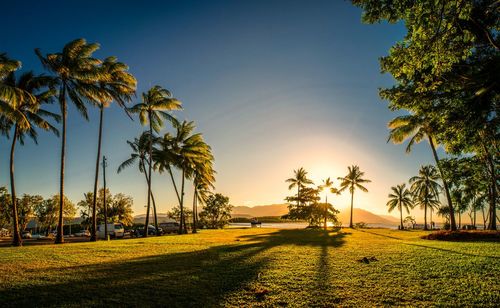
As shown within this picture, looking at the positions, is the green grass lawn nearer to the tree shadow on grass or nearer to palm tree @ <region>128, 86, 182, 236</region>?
the tree shadow on grass

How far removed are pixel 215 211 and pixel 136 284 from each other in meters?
59.0

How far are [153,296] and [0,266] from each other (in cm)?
790

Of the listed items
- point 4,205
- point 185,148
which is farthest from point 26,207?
point 185,148

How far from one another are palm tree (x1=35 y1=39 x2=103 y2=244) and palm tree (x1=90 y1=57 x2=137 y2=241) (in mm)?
889

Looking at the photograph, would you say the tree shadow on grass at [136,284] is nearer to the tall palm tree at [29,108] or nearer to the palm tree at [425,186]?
the tall palm tree at [29,108]

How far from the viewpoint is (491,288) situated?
6.73 m

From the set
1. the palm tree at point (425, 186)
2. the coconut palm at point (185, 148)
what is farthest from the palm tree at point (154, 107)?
the palm tree at point (425, 186)

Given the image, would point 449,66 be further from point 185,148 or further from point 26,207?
point 26,207

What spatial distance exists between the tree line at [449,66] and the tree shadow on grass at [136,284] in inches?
362

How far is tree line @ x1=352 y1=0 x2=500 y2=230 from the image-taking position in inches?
324

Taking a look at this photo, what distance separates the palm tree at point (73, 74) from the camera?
21578mm

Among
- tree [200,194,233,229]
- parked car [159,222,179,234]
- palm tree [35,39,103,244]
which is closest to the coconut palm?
parked car [159,222,179,234]

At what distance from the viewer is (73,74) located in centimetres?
2230

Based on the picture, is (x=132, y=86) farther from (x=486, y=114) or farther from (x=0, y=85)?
(x=486, y=114)
